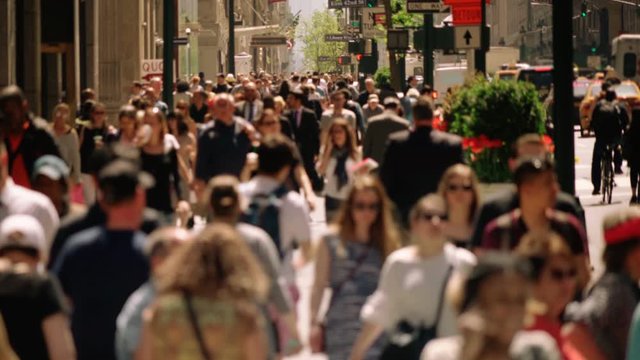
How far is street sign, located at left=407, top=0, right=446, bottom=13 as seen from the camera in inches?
1466

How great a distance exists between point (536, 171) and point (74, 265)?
2.84m

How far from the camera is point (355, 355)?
9.59m

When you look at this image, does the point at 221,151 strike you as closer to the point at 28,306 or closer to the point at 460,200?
the point at 460,200

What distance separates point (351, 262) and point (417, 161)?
15.8 feet

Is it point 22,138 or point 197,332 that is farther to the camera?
point 22,138

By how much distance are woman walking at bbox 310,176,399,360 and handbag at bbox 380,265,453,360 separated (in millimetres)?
962

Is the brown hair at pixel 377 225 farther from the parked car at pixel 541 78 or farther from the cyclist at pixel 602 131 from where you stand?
the parked car at pixel 541 78

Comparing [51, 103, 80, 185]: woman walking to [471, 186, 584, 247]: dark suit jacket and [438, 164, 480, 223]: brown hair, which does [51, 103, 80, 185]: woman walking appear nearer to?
[438, 164, 480, 223]: brown hair

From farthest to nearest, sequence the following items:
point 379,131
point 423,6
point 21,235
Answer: point 423,6, point 379,131, point 21,235

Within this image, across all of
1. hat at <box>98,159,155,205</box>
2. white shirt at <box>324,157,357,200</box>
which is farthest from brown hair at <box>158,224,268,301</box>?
white shirt at <box>324,157,357,200</box>

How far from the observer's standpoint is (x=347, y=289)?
33.7 ft

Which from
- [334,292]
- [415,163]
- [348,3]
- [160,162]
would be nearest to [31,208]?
[334,292]

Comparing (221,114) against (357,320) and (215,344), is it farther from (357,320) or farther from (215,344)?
(215,344)

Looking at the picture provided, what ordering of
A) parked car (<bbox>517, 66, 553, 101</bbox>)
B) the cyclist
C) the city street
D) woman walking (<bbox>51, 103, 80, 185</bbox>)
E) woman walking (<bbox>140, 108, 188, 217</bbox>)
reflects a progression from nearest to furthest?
the city street < woman walking (<bbox>140, 108, 188, 217</bbox>) < woman walking (<bbox>51, 103, 80, 185</bbox>) < the cyclist < parked car (<bbox>517, 66, 553, 101</bbox>)
